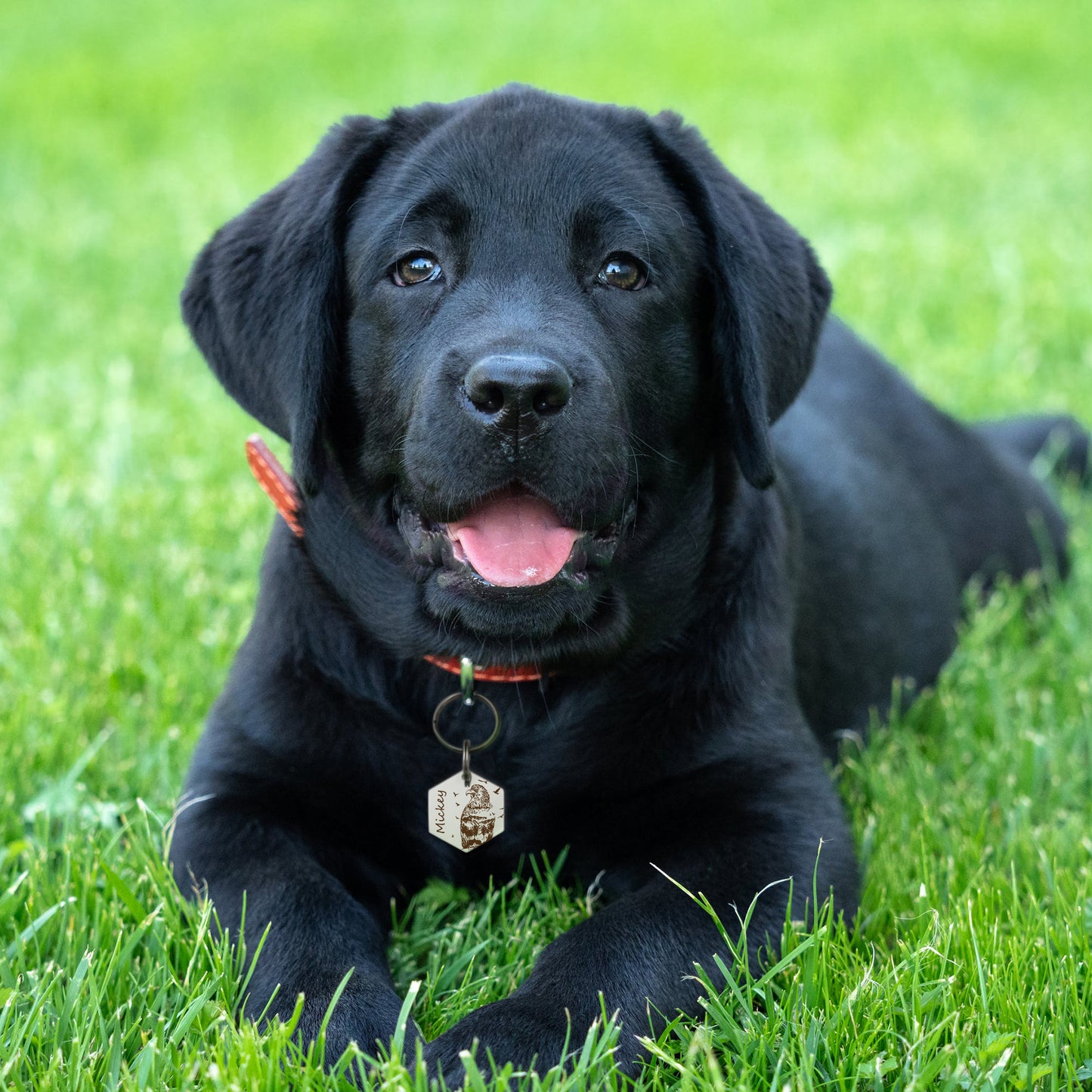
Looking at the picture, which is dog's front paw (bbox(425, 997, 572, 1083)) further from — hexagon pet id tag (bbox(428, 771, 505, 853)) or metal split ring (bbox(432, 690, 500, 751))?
metal split ring (bbox(432, 690, 500, 751))

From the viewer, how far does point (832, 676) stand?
333 cm

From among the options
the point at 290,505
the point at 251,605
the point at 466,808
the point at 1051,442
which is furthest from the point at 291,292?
the point at 1051,442

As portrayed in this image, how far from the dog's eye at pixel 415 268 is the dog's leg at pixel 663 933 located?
3.63 feet

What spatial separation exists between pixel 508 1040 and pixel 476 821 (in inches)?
24.1

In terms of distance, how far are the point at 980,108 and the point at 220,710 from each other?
1071 cm

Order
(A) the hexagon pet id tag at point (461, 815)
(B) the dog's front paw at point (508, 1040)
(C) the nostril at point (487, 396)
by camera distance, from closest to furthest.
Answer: (B) the dog's front paw at point (508, 1040)
(C) the nostril at point (487, 396)
(A) the hexagon pet id tag at point (461, 815)

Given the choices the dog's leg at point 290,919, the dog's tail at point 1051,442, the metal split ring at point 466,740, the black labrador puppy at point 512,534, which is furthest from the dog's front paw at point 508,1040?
the dog's tail at point 1051,442

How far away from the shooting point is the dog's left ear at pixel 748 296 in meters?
2.69

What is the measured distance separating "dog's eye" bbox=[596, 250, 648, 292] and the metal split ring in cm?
81

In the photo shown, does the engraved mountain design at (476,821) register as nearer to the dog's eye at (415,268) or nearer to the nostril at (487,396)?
the nostril at (487,396)

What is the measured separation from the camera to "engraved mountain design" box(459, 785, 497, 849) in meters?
2.61

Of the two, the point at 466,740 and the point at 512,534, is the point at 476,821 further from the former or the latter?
the point at 512,534

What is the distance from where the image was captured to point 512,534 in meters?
2.51

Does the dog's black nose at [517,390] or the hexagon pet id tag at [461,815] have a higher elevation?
the dog's black nose at [517,390]
